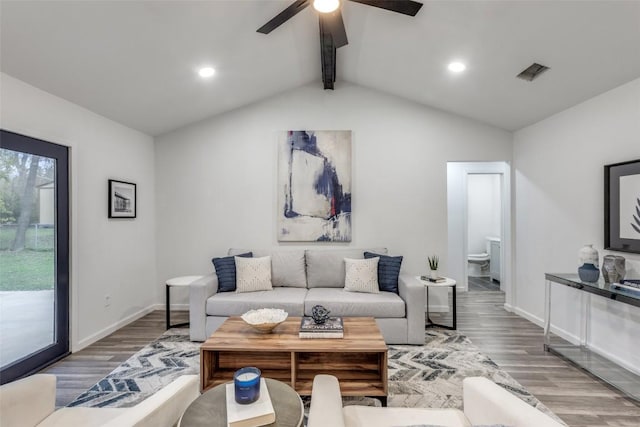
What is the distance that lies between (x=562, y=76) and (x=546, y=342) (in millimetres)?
2575

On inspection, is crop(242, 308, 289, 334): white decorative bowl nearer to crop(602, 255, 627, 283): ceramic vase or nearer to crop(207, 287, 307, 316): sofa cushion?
crop(207, 287, 307, 316): sofa cushion

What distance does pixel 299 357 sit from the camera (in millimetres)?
2580

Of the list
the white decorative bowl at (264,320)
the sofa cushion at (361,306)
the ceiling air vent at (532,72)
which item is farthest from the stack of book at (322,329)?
the ceiling air vent at (532,72)

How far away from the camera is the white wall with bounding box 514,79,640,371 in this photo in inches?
110

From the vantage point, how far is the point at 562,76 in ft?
9.76

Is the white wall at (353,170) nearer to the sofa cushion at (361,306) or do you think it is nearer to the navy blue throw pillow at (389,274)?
the navy blue throw pillow at (389,274)

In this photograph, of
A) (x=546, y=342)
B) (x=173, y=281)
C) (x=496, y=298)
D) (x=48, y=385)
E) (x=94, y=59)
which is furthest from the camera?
(x=496, y=298)

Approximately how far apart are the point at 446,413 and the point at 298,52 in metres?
3.63

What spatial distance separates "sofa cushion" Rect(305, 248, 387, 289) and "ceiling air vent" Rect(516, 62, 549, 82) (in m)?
2.46

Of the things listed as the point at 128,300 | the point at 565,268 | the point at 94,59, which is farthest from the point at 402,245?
the point at 94,59

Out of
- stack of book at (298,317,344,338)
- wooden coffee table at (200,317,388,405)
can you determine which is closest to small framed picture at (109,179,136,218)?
wooden coffee table at (200,317,388,405)

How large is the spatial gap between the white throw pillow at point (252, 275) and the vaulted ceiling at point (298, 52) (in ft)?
6.91

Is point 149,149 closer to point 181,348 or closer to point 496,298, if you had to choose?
point 181,348

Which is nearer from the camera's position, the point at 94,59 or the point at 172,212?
the point at 94,59
